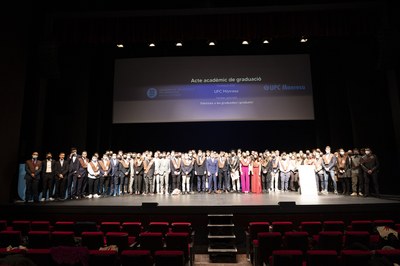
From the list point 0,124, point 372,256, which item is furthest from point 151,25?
point 372,256

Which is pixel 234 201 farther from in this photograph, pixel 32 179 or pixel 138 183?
pixel 32 179

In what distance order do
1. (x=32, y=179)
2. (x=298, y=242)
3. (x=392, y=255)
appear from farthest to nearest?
(x=32, y=179) < (x=298, y=242) < (x=392, y=255)

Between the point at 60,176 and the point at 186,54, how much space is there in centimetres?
789

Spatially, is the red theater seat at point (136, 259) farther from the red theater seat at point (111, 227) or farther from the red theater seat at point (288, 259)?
Answer: the red theater seat at point (111, 227)

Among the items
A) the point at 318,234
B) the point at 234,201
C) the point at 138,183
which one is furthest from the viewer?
the point at 138,183

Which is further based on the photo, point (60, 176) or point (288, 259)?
point (60, 176)

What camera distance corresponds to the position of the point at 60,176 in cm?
975

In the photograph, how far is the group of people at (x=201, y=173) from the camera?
10.2 metres

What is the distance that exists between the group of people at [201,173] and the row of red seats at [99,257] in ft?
21.4

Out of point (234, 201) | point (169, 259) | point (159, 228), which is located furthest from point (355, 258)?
point (234, 201)

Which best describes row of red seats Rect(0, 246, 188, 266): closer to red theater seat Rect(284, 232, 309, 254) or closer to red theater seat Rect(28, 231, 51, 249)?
red theater seat Rect(28, 231, 51, 249)

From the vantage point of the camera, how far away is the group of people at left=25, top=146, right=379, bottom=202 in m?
10.2

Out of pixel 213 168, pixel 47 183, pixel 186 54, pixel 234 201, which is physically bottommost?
pixel 234 201

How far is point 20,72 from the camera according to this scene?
33.8ft
